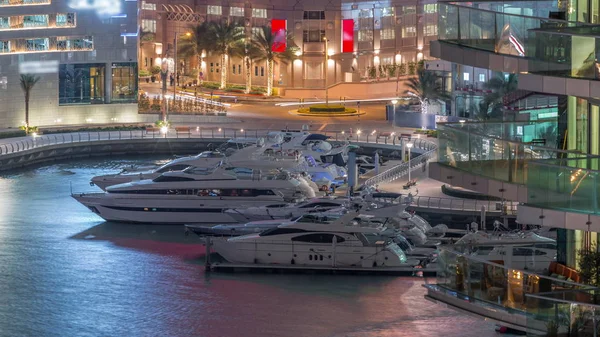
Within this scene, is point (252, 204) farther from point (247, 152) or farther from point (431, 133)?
point (431, 133)

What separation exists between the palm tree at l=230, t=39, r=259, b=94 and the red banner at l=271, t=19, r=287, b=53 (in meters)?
1.91

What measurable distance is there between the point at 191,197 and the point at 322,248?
1063 cm

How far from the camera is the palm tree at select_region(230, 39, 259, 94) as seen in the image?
96.8m

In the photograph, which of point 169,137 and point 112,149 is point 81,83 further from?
point 112,149

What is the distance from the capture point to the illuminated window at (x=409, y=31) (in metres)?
101

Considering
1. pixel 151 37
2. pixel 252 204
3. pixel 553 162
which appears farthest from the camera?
pixel 151 37

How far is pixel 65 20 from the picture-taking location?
77.6 meters

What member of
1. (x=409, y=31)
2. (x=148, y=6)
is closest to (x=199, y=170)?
(x=409, y=31)

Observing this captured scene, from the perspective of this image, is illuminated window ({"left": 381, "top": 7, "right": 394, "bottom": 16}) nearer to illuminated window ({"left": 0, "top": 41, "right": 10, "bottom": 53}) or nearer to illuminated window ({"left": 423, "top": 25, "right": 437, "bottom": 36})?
illuminated window ({"left": 423, "top": 25, "right": 437, "bottom": 36})

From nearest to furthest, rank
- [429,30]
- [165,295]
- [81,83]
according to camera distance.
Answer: [165,295]
[81,83]
[429,30]

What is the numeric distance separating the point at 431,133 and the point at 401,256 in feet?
103

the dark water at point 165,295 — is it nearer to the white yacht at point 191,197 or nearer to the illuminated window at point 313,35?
the white yacht at point 191,197

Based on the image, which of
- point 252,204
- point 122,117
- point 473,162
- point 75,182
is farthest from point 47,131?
point 473,162

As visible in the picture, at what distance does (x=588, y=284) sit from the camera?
1738 centimetres
